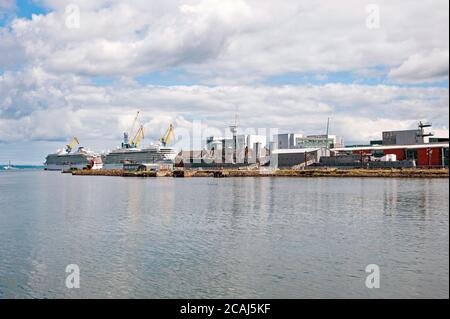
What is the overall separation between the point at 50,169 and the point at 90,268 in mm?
188980

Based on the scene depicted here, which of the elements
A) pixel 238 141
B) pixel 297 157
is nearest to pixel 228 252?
pixel 297 157

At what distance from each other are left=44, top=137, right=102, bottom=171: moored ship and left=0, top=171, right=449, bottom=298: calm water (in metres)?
138

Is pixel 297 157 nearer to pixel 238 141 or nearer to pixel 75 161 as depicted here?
pixel 238 141

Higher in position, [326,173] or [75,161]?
[75,161]

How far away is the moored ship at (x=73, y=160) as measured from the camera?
168 meters

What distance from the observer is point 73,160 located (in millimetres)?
175875

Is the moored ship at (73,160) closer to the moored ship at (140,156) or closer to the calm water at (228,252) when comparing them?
the moored ship at (140,156)

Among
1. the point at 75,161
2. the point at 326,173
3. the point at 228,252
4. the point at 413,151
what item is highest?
the point at 413,151

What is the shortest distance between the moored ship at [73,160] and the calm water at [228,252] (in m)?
138

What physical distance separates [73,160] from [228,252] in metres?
168

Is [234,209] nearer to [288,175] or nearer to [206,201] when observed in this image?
[206,201]

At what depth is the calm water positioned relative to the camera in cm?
1444

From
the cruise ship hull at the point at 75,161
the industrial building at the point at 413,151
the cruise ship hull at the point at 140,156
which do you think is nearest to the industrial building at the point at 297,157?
the industrial building at the point at 413,151

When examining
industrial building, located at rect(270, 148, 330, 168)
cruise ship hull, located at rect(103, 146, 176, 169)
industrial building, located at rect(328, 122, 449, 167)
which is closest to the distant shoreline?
industrial building, located at rect(328, 122, 449, 167)
